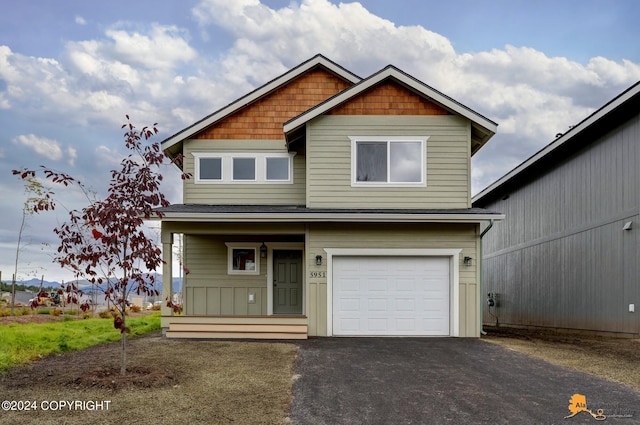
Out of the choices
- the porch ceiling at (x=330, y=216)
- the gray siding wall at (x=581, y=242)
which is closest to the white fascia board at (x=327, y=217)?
the porch ceiling at (x=330, y=216)

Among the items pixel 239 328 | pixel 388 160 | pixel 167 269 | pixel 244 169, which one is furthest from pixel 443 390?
pixel 244 169

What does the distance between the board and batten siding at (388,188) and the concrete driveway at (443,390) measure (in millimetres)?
3991

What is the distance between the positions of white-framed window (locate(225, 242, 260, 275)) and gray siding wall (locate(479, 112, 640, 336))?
964 cm

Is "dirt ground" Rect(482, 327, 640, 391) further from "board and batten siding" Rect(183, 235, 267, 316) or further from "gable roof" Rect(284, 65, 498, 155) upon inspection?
"board and batten siding" Rect(183, 235, 267, 316)

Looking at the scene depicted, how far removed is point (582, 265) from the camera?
16172 mm

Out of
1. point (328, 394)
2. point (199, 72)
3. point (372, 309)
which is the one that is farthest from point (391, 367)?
point (199, 72)

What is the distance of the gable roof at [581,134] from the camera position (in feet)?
43.1

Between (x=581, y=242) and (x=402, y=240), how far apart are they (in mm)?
6661

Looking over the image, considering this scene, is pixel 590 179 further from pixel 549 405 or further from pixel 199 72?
pixel 199 72

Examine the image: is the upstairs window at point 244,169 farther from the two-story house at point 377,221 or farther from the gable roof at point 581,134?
the gable roof at point 581,134

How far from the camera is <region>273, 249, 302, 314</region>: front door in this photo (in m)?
15.3

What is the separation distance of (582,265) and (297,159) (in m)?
9.10

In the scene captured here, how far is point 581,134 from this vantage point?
15.7 m
